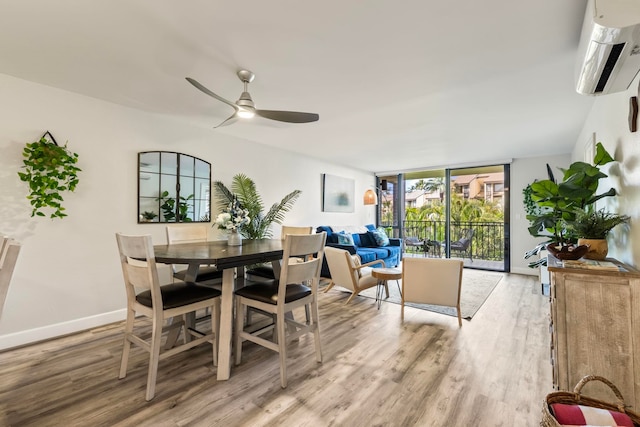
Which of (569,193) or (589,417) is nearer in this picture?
(589,417)

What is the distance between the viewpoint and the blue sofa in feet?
16.0

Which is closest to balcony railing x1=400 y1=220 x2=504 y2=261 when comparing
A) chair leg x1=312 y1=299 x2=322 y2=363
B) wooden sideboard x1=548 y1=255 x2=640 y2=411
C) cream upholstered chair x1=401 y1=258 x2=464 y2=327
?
cream upholstered chair x1=401 y1=258 x2=464 y2=327

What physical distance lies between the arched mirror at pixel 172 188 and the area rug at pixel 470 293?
2682 millimetres

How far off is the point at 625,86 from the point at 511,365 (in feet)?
6.67

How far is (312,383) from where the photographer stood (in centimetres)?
189

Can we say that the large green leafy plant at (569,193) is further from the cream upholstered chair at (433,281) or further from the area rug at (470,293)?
the area rug at (470,293)

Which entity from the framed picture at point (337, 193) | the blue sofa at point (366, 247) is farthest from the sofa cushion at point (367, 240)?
the framed picture at point (337, 193)

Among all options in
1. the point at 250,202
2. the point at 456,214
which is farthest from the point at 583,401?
the point at 456,214

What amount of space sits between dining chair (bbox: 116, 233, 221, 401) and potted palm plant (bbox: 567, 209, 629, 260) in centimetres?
261

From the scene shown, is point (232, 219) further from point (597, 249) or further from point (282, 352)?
point (597, 249)

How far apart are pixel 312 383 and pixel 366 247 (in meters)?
4.17

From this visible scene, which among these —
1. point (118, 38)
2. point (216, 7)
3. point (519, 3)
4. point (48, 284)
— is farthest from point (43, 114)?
point (519, 3)

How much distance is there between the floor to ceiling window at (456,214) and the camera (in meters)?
6.09

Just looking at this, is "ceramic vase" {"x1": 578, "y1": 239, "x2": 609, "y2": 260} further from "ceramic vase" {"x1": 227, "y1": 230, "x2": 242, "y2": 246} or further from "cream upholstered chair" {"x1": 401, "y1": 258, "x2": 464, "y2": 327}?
"ceramic vase" {"x1": 227, "y1": 230, "x2": 242, "y2": 246}
